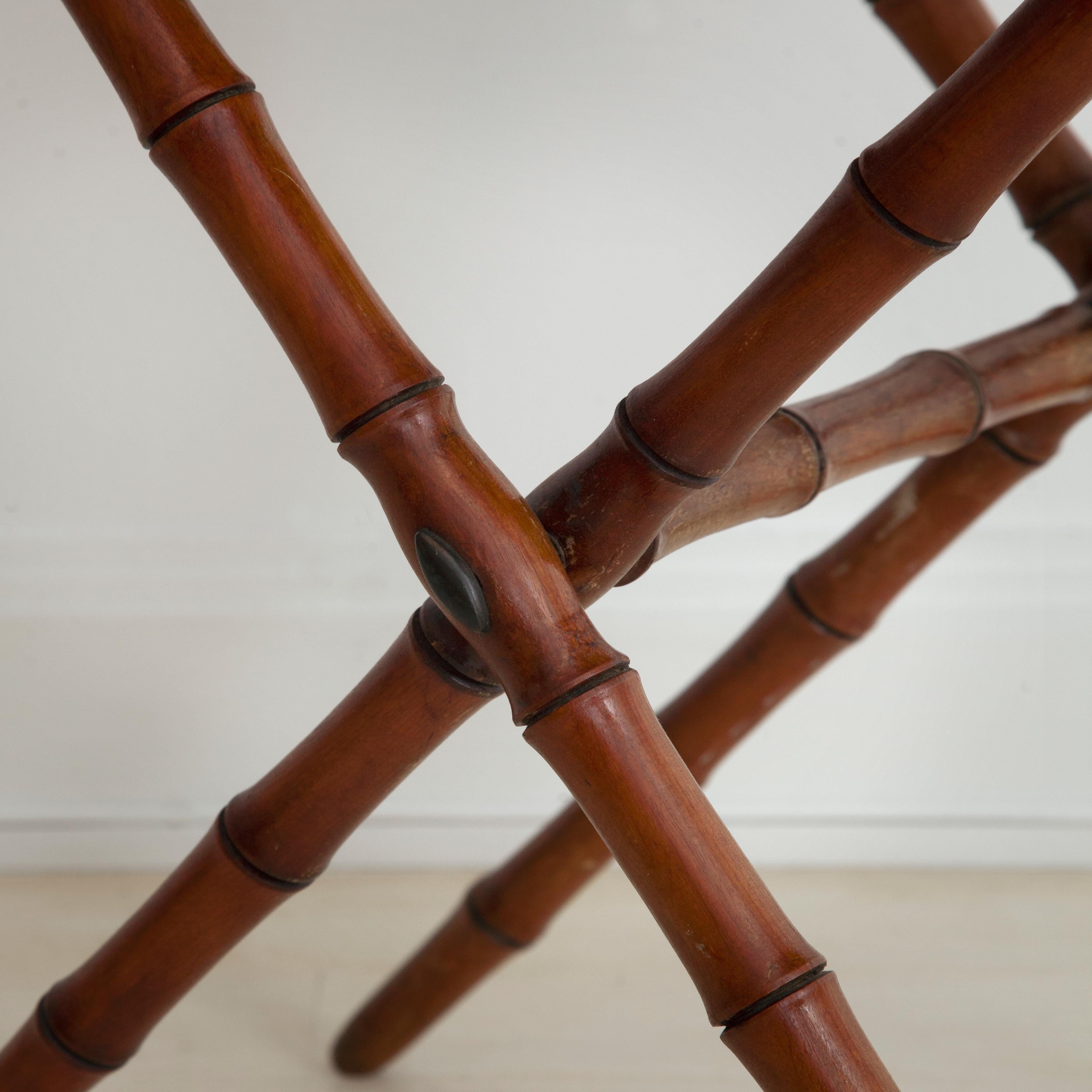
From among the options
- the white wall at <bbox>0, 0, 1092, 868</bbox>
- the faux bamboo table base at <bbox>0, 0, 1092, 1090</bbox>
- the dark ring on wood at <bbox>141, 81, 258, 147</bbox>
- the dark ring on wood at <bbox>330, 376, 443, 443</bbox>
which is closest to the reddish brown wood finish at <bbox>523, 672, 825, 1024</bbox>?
the faux bamboo table base at <bbox>0, 0, 1092, 1090</bbox>

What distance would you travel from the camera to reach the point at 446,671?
18.0 inches

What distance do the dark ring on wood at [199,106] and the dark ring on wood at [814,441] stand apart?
0.24 meters

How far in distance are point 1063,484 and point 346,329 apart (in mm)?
756

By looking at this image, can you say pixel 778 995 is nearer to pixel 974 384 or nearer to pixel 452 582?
pixel 452 582

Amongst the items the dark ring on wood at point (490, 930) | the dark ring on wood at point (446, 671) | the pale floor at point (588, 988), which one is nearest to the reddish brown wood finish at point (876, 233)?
the dark ring on wood at point (446, 671)

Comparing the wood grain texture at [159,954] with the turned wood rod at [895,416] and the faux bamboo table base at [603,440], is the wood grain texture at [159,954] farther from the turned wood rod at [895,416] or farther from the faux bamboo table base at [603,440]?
the turned wood rod at [895,416]

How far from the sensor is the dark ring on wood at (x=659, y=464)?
16.8 inches

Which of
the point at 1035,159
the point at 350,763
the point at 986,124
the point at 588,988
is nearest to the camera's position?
the point at 986,124

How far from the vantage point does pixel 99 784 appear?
35.7 inches

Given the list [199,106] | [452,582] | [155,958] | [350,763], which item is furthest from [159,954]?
[199,106]

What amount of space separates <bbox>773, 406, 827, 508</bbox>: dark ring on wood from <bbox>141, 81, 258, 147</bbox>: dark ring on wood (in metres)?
0.24

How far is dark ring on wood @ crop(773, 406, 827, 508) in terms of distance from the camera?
1.64 feet

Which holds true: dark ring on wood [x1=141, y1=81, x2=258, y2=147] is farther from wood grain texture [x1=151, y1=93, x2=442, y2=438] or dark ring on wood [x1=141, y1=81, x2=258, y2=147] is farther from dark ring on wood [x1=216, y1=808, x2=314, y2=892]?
dark ring on wood [x1=216, y1=808, x2=314, y2=892]

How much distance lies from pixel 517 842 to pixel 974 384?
1.88 ft
